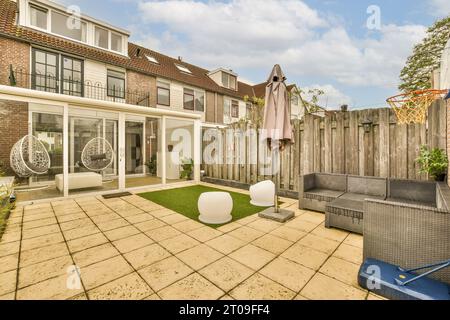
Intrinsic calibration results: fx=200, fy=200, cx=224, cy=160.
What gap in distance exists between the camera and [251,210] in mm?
4316

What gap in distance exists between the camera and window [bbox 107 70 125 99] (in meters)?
9.57

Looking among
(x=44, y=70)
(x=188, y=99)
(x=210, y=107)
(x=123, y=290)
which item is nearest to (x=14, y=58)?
(x=44, y=70)

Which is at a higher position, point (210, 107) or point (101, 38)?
point (101, 38)

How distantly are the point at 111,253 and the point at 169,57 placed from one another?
15080mm

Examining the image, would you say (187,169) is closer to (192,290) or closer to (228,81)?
(192,290)

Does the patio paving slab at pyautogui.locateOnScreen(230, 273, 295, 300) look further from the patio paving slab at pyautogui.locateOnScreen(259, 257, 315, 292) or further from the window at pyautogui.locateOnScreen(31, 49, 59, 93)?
the window at pyautogui.locateOnScreen(31, 49, 59, 93)

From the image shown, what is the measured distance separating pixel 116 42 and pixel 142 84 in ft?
8.39

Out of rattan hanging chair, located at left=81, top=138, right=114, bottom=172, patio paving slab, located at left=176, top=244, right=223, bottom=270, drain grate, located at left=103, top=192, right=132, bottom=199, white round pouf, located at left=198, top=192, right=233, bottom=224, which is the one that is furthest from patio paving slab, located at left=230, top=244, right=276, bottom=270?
rattan hanging chair, located at left=81, top=138, right=114, bottom=172

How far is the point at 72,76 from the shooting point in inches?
332

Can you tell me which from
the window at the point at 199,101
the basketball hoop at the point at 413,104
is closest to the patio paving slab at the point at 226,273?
the basketball hoop at the point at 413,104

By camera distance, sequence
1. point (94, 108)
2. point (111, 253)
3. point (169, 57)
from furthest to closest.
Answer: point (169, 57) → point (94, 108) → point (111, 253)

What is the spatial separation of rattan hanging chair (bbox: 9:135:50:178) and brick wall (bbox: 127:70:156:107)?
17.1 feet
